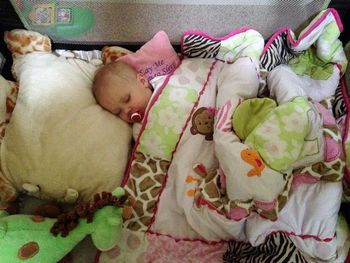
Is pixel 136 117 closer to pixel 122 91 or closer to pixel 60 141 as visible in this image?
pixel 122 91

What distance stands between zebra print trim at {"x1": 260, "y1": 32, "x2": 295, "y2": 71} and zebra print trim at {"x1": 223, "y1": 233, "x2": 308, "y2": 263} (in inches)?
21.9

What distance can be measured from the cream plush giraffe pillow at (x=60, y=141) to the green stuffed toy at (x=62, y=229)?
14cm

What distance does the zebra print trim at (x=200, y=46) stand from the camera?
119 cm

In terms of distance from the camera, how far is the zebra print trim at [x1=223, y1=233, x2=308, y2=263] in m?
0.88

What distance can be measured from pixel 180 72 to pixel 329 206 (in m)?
0.59

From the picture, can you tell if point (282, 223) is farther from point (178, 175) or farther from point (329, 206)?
point (178, 175)

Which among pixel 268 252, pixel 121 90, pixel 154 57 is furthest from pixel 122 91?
pixel 268 252

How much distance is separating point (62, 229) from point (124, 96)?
16.6 inches

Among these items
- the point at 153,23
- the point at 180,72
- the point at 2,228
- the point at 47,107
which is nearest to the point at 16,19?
the point at 47,107

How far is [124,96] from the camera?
3.60 ft

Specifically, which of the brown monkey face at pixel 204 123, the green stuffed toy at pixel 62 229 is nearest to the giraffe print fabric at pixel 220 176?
the brown monkey face at pixel 204 123

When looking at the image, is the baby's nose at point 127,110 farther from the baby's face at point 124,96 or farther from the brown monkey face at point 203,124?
the brown monkey face at point 203,124

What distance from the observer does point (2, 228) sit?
0.83 m

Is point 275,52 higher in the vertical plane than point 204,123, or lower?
higher
